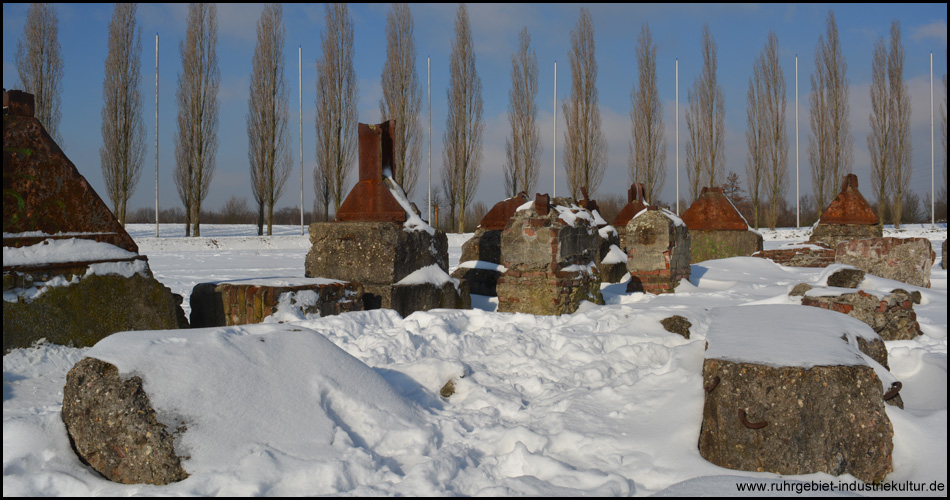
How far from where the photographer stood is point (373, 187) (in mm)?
5602

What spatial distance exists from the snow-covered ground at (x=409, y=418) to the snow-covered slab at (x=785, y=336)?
0.20 feet

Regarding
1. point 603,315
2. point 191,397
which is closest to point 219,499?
point 191,397

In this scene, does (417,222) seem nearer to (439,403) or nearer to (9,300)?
(439,403)

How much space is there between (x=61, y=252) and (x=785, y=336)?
404 centimetres

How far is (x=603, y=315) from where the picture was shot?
16.8ft

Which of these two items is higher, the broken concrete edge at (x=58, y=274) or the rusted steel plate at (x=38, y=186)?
the rusted steel plate at (x=38, y=186)

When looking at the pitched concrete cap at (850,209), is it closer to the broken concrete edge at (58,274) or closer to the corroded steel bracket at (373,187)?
the corroded steel bracket at (373,187)

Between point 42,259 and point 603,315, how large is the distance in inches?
162

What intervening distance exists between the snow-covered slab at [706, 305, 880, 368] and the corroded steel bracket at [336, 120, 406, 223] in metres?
3.15

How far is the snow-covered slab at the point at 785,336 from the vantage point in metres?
2.38

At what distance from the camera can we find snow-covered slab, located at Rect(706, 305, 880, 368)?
2.38 m

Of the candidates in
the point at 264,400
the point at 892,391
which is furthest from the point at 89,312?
the point at 892,391

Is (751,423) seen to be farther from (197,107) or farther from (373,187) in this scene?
(197,107)

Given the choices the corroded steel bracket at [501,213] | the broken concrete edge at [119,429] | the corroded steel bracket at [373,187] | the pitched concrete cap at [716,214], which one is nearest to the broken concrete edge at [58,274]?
the broken concrete edge at [119,429]
